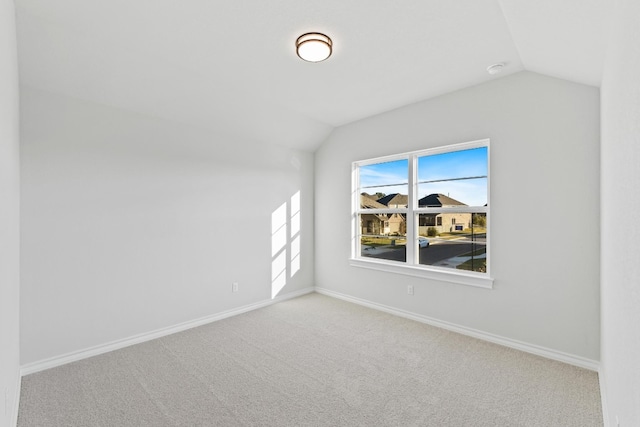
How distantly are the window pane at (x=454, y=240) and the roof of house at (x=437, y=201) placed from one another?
12 cm

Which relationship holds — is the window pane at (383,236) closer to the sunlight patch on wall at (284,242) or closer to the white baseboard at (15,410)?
the sunlight patch on wall at (284,242)

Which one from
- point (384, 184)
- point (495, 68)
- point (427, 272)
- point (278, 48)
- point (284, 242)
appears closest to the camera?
point (278, 48)

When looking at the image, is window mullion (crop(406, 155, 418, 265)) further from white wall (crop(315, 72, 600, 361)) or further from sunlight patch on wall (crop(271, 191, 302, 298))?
sunlight patch on wall (crop(271, 191, 302, 298))

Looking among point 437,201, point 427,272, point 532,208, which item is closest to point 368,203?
point 437,201

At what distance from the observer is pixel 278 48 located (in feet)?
8.27

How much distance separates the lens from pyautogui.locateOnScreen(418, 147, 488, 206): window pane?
3262mm

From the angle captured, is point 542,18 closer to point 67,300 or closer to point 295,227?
point 295,227

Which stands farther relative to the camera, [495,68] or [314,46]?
[495,68]

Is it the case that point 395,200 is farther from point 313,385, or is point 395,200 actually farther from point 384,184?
point 313,385

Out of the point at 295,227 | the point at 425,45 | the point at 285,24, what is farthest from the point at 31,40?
the point at 295,227

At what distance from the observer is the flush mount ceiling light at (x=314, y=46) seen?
232 cm

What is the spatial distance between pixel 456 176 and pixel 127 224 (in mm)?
3738

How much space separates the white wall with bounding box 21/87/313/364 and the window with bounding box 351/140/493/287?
1.56 m

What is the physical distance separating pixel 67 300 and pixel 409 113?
4251 millimetres
